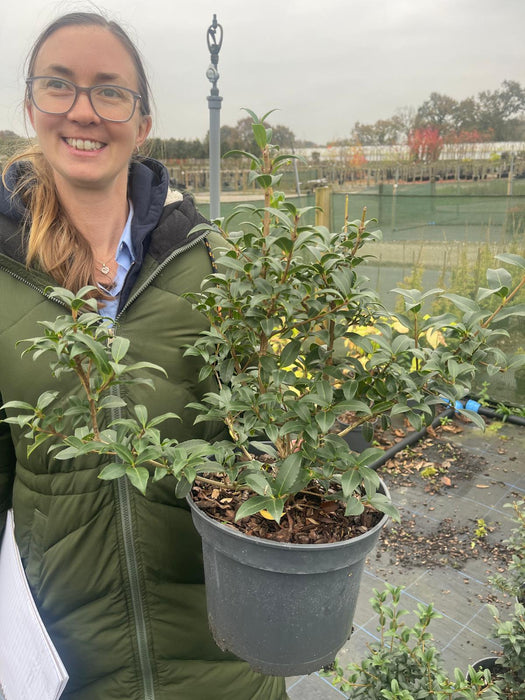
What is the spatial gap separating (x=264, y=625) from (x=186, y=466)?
12.5 inches

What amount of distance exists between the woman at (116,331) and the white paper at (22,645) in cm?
8

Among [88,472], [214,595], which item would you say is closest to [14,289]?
[88,472]

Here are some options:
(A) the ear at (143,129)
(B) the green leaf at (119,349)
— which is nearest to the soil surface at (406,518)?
(B) the green leaf at (119,349)

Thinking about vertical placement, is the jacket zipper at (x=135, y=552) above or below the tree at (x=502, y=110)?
below

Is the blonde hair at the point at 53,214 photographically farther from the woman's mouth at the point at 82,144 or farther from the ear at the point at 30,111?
the woman's mouth at the point at 82,144

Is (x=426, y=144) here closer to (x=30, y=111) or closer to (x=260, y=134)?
(x=30, y=111)

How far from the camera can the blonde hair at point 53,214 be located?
115 cm

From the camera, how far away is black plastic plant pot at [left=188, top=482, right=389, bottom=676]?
82 cm

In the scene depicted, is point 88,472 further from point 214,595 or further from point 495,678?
point 495,678

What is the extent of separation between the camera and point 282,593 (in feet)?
2.80

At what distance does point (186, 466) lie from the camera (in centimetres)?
78

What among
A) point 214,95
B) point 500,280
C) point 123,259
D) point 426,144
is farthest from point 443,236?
point 500,280

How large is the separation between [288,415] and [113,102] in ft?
2.51

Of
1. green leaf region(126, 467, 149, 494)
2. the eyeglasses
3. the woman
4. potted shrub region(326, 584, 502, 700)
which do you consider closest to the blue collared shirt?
the woman
